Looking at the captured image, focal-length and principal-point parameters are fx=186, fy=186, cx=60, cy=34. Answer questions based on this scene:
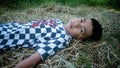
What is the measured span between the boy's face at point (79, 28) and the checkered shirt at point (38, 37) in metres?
0.08

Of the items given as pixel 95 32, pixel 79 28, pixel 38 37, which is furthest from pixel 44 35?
pixel 95 32

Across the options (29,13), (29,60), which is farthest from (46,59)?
(29,13)

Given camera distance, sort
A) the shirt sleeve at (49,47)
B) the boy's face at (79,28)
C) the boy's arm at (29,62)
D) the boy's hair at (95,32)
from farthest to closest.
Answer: the boy's hair at (95,32) < the boy's face at (79,28) < the shirt sleeve at (49,47) < the boy's arm at (29,62)

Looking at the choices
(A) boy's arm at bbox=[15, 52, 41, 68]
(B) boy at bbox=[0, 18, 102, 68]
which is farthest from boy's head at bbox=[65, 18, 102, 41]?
(A) boy's arm at bbox=[15, 52, 41, 68]

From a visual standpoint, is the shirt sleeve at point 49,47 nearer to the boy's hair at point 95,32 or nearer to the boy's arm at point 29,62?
the boy's arm at point 29,62

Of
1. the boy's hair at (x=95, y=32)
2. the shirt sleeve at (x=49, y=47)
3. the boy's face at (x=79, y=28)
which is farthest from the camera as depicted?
the boy's hair at (x=95, y=32)

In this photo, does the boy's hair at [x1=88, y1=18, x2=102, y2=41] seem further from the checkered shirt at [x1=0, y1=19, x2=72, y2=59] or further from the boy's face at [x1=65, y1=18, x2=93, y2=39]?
the checkered shirt at [x1=0, y1=19, x2=72, y2=59]

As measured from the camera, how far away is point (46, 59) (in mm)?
2016

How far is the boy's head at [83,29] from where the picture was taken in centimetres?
241

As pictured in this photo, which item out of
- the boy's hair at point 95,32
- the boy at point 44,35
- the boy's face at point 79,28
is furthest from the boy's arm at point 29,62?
the boy's hair at point 95,32

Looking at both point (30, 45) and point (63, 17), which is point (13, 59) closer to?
point (30, 45)

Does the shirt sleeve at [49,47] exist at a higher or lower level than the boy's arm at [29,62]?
higher

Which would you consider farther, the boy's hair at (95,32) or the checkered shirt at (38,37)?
the boy's hair at (95,32)

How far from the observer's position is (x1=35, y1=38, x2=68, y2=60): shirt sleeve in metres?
1.95
